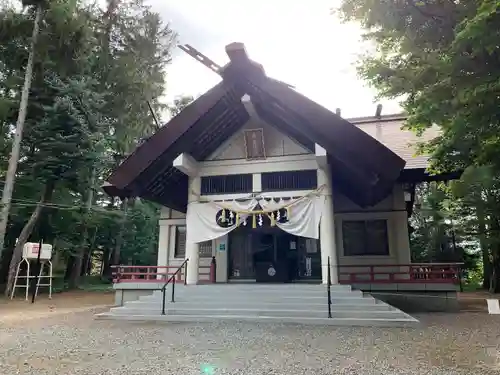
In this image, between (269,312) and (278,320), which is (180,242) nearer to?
(269,312)

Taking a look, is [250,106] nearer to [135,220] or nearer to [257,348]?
[257,348]

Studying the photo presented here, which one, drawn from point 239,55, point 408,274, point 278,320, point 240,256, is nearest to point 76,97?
point 240,256

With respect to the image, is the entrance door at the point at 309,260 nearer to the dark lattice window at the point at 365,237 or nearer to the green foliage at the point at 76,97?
the dark lattice window at the point at 365,237

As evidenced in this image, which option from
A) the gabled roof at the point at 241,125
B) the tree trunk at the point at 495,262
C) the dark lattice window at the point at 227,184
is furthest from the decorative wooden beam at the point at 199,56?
the tree trunk at the point at 495,262

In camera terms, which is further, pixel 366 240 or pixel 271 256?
pixel 271 256

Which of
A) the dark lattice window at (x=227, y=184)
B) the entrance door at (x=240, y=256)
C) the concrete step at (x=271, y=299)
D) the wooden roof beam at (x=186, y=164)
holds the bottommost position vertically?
the concrete step at (x=271, y=299)

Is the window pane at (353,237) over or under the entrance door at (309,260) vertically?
over

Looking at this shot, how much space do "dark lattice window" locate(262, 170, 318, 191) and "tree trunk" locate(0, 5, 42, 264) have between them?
385 inches

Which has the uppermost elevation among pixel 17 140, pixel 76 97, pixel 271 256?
pixel 76 97

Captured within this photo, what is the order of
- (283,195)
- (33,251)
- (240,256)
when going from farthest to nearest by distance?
(33,251) < (240,256) < (283,195)

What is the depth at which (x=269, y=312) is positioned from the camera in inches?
271

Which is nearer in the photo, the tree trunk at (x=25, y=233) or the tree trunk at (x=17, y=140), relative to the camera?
the tree trunk at (x=17, y=140)

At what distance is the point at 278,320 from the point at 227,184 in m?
3.67

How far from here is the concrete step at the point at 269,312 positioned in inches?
251
